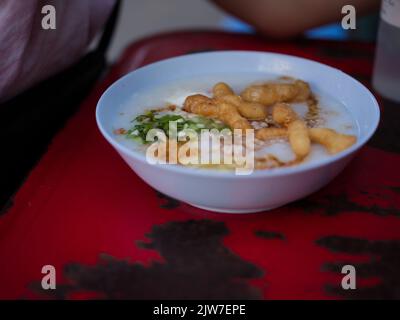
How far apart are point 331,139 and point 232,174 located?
162 mm

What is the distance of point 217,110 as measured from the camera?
2.55ft

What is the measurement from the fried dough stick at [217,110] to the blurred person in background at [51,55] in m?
0.27

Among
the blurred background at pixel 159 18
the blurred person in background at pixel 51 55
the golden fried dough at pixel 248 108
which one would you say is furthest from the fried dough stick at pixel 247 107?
the blurred background at pixel 159 18

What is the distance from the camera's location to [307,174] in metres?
0.62

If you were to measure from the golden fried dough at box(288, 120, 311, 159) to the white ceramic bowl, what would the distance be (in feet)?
0.15

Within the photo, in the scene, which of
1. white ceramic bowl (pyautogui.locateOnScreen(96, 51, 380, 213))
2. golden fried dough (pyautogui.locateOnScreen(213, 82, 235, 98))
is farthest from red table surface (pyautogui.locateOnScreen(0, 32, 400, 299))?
golden fried dough (pyautogui.locateOnScreen(213, 82, 235, 98))

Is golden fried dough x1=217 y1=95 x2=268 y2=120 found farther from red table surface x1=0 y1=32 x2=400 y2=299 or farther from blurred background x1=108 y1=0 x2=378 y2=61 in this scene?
blurred background x1=108 y1=0 x2=378 y2=61

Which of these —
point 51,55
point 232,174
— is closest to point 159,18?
point 51,55

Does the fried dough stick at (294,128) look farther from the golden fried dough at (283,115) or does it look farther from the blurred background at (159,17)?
the blurred background at (159,17)

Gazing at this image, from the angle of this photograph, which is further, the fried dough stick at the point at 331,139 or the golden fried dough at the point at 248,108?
the golden fried dough at the point at 248,108

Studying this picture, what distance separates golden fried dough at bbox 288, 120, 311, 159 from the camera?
0.68m

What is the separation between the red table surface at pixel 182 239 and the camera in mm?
618

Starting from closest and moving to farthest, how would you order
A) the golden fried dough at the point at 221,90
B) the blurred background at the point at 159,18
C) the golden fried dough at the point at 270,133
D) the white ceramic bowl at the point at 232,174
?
1. the white ceramic bowl at the point at 232,174
2. the golden fried dough at the point at 270,133
3. the golden fried dough at the point at 221,90
4. the blurred background at the point at 159,18
